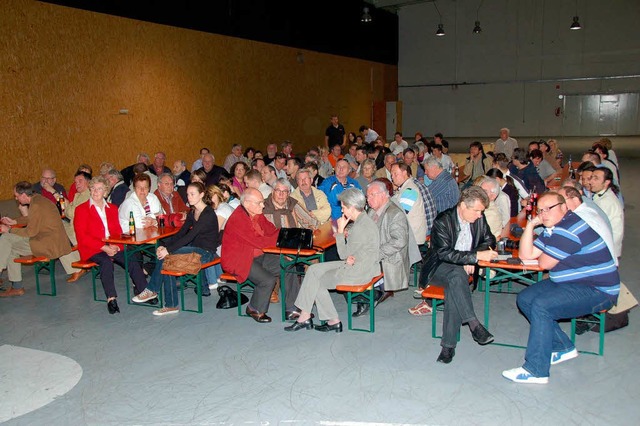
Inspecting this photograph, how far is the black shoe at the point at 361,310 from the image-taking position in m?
5.53

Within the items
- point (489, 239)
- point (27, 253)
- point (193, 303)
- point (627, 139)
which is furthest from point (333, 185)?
point (627, 139)

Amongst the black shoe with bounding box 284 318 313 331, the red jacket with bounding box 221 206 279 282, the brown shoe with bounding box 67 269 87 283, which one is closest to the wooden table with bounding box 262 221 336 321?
the red jacket with bounding box 221 206 279 282

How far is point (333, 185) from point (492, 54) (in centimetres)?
2031

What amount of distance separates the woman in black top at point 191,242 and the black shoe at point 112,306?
0.75 feet

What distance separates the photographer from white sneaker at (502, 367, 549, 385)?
3.97 meters

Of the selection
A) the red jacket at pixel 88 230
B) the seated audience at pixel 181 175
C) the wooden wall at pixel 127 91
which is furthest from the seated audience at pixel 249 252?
the wooden wall at pixel 127 91

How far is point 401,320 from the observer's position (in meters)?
5.34

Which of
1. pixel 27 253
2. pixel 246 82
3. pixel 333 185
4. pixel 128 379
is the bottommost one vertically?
Result: pixel 128 379

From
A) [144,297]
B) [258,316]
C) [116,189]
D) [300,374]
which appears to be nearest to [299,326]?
[258,316]

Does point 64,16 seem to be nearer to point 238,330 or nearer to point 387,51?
point 238,330

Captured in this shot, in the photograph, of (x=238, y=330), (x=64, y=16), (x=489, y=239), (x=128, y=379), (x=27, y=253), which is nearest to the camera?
(x=128, y=379)

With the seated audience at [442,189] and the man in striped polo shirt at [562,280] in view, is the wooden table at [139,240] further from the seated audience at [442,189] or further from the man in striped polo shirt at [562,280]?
the man in striped polo shirt at [562,280]

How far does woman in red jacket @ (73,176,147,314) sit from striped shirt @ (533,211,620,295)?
162 inches

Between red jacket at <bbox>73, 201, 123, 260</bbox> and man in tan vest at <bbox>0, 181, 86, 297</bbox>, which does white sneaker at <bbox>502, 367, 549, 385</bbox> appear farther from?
man in tan vest at <bbox>0, 181, 86, 297</bbox>
